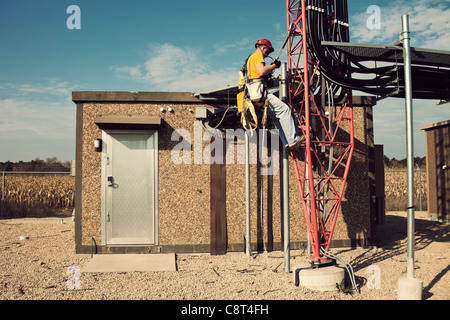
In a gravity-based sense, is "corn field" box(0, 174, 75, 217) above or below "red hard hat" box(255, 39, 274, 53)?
below

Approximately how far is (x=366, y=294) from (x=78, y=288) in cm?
454

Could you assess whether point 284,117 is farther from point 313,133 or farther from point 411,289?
point 411,289

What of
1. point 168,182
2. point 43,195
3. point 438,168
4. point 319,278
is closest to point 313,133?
point 319,278

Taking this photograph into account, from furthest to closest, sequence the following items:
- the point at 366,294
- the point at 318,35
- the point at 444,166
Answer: the point at 444,166 → the point at 318,35 → the point at 366,294

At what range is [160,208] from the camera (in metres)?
7.77

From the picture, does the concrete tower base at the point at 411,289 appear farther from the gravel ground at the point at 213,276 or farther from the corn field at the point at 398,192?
the corn field at the point at 398,192

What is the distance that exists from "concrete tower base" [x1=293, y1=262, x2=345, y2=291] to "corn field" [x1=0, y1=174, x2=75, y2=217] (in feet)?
42.0

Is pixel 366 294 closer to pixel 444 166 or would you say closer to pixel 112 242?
pixel 112 242

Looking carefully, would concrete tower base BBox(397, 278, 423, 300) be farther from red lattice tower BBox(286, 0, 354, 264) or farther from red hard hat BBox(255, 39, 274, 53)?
red hard hat BBox(255, 39, 274, 53)

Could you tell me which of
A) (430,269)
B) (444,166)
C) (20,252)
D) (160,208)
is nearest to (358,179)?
(430,269)

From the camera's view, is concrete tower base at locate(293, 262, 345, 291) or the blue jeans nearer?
concrete tower base at locate(293, 262, 345, 291)

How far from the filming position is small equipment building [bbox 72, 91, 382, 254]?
7691 mm

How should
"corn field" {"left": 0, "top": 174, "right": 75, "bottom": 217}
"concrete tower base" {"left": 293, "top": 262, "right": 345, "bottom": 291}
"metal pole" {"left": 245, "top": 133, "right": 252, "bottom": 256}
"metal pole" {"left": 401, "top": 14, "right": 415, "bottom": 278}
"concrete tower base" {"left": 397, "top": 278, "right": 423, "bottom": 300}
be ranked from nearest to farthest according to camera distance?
"concrete tower base" {"left": 397, "top": 278, "right": 423, "bottom": 300} → "metal pole" {"left": 401, "top": 14, "right": 415, "bottom": 278} → "concrete tower base" {"left": 293, "top": 262, "right": 345, "bottom": 291} → "metal pole" {"left": 245, "top": 133, "right": 252, "bottom": 256} → "corn field" {"left": 0, "top": 174, "right": 75, "bottom": 217}

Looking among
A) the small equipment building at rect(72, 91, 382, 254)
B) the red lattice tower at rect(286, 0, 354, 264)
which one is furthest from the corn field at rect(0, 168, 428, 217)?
the red lattice tower at rect(286, 0, 354, 264)
